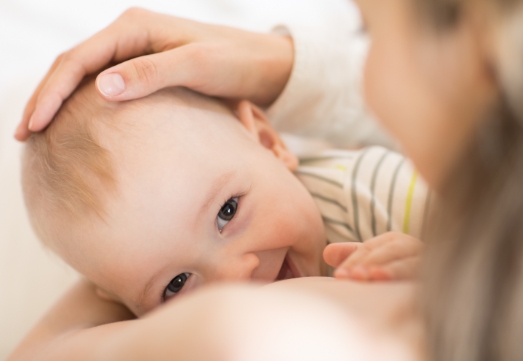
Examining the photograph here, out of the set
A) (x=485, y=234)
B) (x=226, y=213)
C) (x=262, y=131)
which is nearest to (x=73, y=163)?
(x=226, y=213)

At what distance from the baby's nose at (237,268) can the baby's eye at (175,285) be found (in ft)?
0.23

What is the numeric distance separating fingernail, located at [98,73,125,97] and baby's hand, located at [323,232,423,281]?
431 mm

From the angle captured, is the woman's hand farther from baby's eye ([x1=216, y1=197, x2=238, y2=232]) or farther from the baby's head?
baby's eye ([x1=216, y1=197, x2=238, y2=232])

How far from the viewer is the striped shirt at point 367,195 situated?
99 centimetres

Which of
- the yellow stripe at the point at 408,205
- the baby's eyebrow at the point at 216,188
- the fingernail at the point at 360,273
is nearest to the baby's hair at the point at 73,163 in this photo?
the baby's eyebrow at the point at 216,188

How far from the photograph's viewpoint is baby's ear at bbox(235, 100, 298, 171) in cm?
104

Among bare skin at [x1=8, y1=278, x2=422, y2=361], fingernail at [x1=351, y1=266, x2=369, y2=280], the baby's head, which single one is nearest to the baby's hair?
the baby's head

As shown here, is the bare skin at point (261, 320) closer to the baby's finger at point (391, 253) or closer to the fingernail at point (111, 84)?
the baby's finger at point (391, 253)

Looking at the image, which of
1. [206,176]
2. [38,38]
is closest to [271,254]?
[206,176]

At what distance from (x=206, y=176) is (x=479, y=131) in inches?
20.1

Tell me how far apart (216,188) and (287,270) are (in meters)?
0.23

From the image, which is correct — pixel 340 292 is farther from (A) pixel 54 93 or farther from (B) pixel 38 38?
(B) pixel 38 38

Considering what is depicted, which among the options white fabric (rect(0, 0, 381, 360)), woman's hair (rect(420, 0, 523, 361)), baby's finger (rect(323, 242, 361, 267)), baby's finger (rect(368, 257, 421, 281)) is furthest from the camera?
white fabric (rect(0, 0, 381, 360))

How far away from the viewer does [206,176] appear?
839mm
